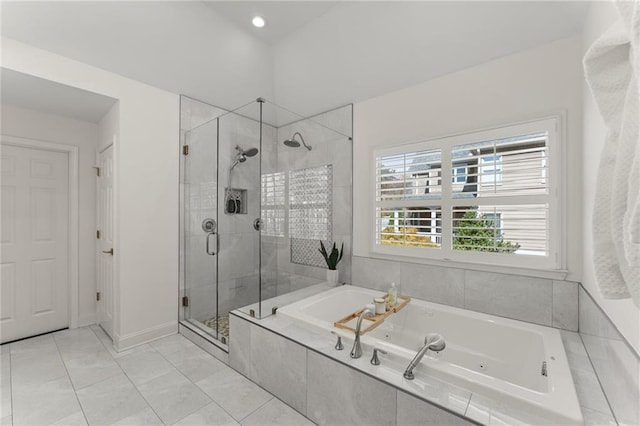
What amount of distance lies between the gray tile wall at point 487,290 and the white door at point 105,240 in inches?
101

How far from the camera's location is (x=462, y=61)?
2.24 meters

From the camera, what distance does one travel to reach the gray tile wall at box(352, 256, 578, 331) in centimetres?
190

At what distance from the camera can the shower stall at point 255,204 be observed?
97.6 inches

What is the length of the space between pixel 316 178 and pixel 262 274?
43.2 inches

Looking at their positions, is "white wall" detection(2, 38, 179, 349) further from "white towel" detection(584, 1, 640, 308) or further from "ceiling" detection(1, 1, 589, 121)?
"white towel" detection(584, 1, 640, 308)

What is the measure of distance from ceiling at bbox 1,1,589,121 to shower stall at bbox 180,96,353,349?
34cm

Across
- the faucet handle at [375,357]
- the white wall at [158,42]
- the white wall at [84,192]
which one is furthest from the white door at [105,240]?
the faucet handle at [375,357]

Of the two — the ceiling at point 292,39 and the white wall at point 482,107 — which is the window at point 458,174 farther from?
the ceiling at point 292,39

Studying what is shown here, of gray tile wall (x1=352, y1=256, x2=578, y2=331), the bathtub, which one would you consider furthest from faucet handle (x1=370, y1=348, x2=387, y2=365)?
gray tile wall (x1=352, y1=256, x2=578, y2=331)

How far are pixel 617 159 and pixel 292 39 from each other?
9.30 ft

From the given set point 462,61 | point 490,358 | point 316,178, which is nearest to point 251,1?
point 316,178

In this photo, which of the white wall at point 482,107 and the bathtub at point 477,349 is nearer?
the bathtub at point 477,349

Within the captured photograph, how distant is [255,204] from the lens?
249 centimetres

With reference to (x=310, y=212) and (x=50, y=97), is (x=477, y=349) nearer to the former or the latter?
(x=310, y=212)
